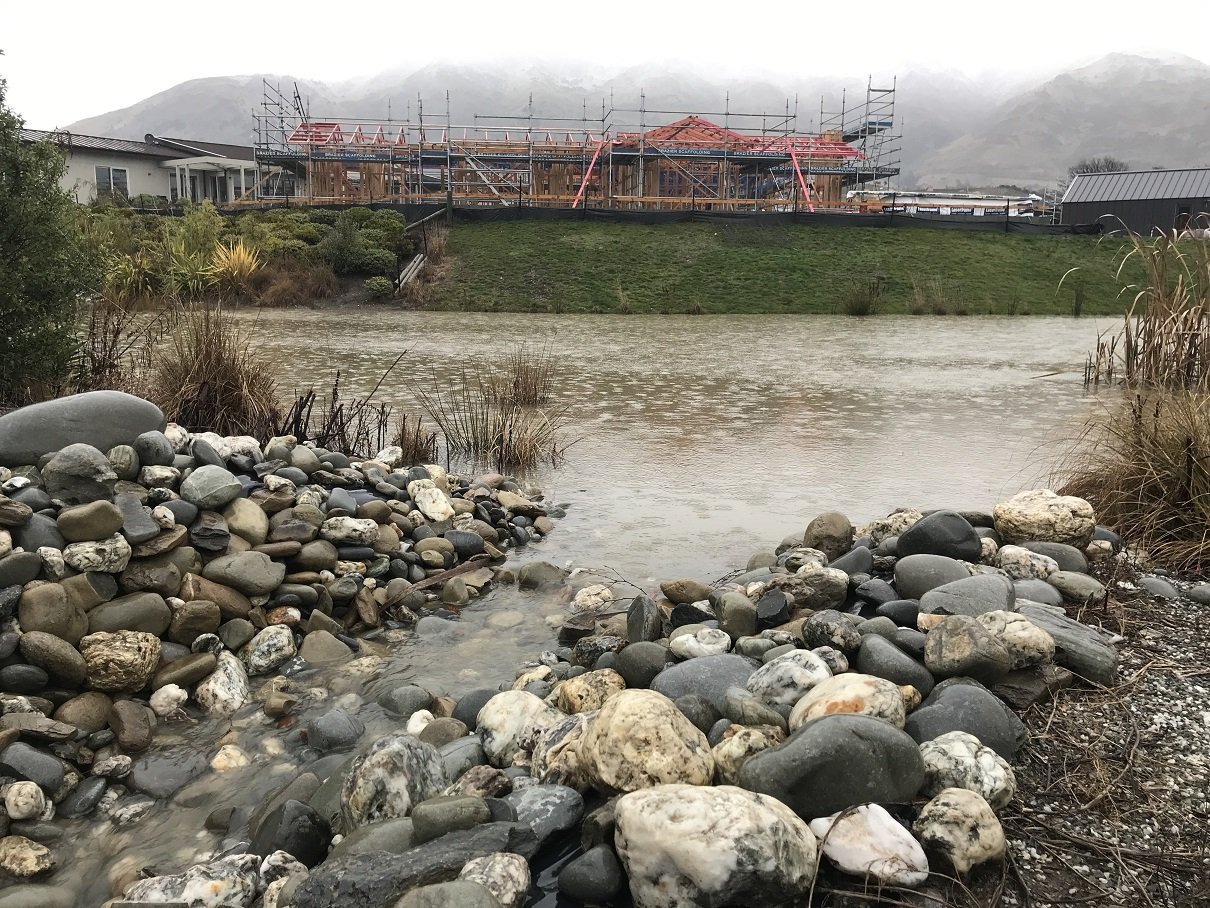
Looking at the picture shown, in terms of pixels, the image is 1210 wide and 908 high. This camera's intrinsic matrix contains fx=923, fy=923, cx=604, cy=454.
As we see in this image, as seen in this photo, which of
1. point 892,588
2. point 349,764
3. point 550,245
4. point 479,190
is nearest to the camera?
point 349,764

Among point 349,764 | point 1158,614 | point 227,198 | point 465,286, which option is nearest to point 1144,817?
point 1158,614

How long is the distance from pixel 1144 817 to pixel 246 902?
213 cm

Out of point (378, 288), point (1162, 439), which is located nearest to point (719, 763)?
point (1162, 439)

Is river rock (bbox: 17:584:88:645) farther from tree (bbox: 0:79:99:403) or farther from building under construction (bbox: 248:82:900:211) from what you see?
building under construction (bbox: 248:82:900:211)

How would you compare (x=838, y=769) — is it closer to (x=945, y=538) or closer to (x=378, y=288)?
(x=945, y=538)

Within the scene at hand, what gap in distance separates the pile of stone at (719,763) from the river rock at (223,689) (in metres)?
0.59

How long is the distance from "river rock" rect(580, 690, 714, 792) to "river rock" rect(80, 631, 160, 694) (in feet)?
6.14

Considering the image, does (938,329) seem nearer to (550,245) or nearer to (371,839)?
(550,245)

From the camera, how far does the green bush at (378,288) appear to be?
67.9 feet

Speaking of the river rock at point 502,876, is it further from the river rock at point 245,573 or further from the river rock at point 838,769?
the river rock at point 245,573

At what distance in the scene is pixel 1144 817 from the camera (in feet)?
7.09

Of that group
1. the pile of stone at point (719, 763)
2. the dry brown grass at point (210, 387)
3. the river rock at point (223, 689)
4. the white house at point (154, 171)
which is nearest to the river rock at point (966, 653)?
the pile of stone at point (719, 763)

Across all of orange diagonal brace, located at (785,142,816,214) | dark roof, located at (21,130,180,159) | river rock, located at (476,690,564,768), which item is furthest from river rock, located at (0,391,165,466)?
dark roof, located at (21,130,180,159)

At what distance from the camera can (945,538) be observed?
3855 mm
